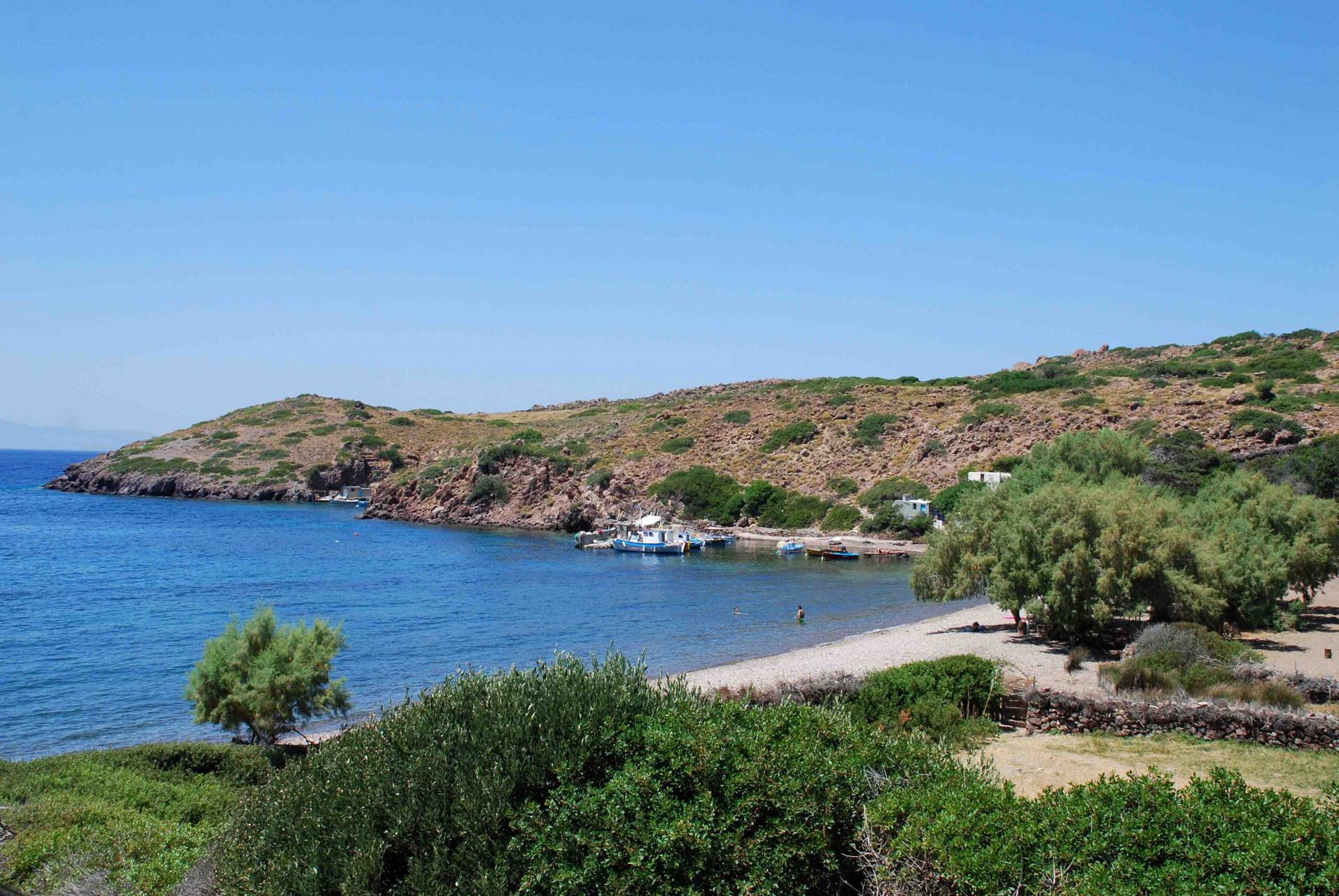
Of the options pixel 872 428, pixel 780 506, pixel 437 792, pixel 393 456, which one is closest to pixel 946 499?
pixel 780 506

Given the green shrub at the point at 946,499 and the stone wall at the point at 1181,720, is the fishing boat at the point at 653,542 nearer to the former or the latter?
the green shrub at the point at 946,499

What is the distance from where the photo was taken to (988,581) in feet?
90.2

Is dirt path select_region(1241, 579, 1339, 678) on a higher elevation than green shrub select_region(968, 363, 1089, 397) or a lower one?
lower

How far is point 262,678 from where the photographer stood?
621 inches

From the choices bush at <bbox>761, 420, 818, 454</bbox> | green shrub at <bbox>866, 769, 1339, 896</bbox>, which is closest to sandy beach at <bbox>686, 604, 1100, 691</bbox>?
green shrub at <bbox>866, 769, 1339, 896</bbox>

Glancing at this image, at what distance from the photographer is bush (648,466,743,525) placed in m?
75.6

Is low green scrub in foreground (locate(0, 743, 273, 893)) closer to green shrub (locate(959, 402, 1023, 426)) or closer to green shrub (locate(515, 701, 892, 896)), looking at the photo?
green shrub (locate(515, 701, 892, 896))

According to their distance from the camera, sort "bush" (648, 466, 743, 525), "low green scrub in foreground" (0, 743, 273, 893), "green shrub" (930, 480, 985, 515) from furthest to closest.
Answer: "bush" (648, 466, 743, 525), "green shrub" (930, 480, 985, 515), "low green scrub in foreground" (0, 743, 273, 893)

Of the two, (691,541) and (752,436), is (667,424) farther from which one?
(691,541)

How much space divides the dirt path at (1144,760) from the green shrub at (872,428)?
63771 mm

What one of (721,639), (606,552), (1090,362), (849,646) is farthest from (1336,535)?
(1090,362)

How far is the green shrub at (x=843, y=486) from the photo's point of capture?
73.0m

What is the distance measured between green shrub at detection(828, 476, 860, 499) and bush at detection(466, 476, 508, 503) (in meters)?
29.2

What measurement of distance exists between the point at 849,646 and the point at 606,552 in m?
36.7
